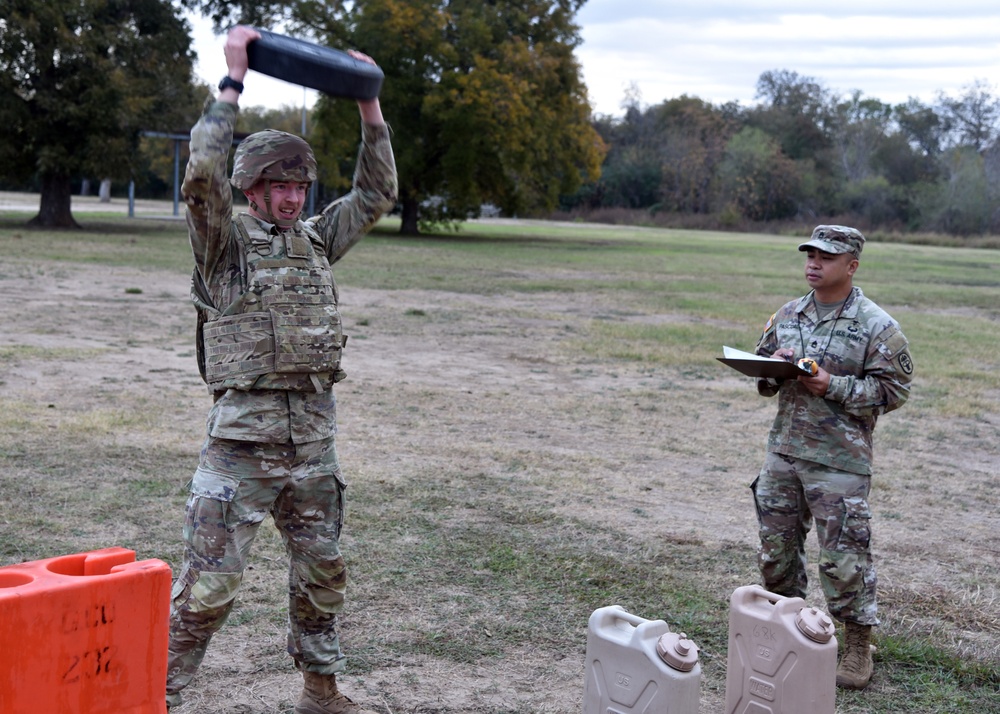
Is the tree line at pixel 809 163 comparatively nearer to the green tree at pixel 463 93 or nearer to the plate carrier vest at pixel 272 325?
the green tree at pixel 463 93

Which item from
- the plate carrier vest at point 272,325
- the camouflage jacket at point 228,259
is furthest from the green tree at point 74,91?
the plate carrier vest at point 272,325

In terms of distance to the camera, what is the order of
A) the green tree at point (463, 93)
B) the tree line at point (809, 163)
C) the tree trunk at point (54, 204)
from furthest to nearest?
the tree line at point (809, 163) → the green tree at point (463, 93) → the tree trunk at point (54, 204)

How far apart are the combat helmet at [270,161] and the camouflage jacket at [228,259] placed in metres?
0.10

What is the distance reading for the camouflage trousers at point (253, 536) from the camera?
356 cm

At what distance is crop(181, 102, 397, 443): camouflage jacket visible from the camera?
3.46 meters

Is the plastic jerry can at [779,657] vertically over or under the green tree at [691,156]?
under

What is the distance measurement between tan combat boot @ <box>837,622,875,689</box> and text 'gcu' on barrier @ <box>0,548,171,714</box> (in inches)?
110

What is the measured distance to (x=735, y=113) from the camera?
359 ft

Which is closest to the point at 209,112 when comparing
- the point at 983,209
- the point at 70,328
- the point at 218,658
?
the point at 218,658

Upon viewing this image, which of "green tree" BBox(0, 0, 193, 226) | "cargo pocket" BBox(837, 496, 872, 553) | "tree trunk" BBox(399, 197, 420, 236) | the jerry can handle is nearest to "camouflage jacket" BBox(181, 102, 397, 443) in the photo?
the jerry can handle

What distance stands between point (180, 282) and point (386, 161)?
51.3 ft

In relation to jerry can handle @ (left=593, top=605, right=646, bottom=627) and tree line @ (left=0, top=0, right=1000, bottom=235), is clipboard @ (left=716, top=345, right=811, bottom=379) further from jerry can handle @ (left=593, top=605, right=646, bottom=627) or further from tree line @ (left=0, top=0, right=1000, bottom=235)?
tree line @ (left=0, top=0, right=1000, bottom=235)

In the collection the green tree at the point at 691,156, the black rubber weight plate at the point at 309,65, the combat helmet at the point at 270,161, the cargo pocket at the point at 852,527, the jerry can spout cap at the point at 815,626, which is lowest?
the jerry can spout cap at the point at 815,626

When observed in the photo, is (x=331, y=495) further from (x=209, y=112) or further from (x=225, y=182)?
(x=209, y=112)
